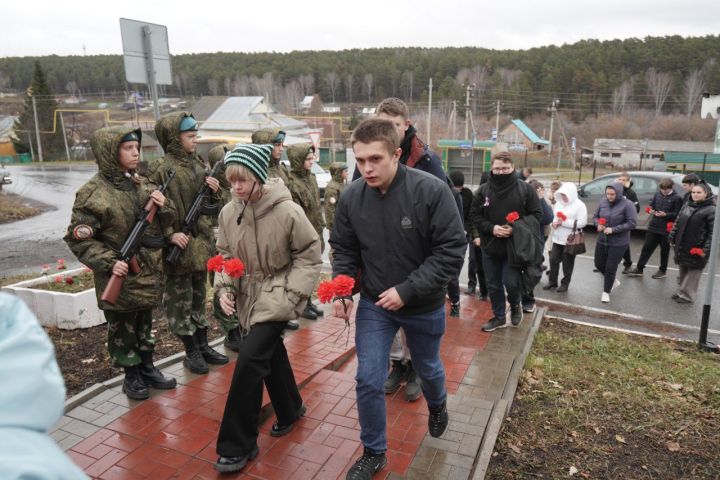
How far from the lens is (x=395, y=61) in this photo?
314ft

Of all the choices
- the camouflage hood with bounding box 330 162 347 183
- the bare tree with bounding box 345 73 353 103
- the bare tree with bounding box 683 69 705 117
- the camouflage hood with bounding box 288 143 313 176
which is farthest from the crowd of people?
the bare tree with bounding box 345 73 353 103

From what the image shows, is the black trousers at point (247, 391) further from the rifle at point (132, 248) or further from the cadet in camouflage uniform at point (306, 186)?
the cadet in camouflage uniform at point (306, 186)

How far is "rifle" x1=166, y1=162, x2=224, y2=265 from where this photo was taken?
4180 millimetres

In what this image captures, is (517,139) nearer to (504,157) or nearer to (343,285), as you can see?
(504,157)

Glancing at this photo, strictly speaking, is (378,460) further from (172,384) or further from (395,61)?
(395,61)

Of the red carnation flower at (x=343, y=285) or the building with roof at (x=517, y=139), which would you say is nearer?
the red carnation flower at (x=343, y=285)

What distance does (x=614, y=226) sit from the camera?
7.54 m

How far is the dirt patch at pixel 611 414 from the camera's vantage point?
140 inches

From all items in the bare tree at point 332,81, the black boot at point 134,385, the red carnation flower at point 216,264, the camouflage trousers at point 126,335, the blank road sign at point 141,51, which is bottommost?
the black boot at point 134,385

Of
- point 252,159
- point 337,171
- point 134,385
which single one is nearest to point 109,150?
point 252,159

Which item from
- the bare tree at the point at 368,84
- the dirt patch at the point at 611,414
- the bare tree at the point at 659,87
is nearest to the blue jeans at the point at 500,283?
the dirt patch at the point at 611,414

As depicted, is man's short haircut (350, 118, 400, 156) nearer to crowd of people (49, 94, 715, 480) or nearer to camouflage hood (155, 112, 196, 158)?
crowd of people (49, 94, 715, 480)

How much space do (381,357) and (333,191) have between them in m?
4.35

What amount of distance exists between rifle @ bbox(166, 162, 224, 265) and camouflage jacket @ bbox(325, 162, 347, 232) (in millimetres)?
2378
